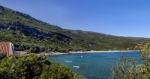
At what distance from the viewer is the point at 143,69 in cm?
4700

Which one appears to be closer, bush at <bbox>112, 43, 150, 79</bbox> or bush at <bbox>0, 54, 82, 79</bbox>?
bush at <bbox>0, 54, 82, 79</bbox>

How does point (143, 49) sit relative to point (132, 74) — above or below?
above

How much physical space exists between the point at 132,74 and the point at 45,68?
1135 centimetres

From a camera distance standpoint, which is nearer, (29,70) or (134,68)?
(29,70)

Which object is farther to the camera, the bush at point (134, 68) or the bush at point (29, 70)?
the bush at point (134, 68)

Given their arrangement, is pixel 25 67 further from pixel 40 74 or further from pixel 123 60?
pixel 123 60

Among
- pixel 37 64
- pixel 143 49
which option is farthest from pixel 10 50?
pixel 143 49

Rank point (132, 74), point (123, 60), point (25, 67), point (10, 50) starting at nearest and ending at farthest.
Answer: point (25, 67), point (132, 74), point (123, 60), point (10, 50)

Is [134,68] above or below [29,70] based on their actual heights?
below

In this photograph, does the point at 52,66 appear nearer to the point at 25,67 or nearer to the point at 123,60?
the point at 25,67

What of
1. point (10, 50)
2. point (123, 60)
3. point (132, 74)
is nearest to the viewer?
point (132, 74)

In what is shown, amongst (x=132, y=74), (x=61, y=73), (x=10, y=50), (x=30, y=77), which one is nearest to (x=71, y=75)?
(x=61, y=73)

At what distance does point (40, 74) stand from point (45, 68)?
1.18 m

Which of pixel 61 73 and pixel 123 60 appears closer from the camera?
pixel 61 73
